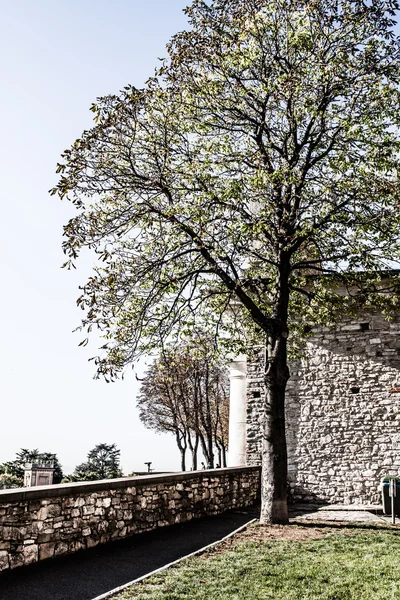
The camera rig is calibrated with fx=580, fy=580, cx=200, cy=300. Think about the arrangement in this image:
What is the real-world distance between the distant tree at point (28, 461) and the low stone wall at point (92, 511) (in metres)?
13.5

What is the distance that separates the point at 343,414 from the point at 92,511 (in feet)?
30.9

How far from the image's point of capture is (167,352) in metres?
12.8

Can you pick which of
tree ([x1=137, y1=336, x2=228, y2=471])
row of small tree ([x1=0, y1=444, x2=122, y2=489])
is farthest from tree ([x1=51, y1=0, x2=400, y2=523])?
tree ([x1=137, y1=336, x2=228, y2=471])

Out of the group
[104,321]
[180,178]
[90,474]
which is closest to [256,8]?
[180,178]

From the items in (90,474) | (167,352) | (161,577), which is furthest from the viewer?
(90,474)

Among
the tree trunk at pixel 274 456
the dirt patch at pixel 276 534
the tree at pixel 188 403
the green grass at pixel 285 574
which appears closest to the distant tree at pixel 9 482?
the tree at pixel 188 403

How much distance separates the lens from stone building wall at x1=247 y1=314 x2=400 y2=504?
1581 cm

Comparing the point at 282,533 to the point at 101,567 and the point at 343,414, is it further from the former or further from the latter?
the point at 343,414

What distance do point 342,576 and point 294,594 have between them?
3.45 feet

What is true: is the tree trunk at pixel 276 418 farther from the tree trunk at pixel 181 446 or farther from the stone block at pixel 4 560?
the tree trunk at pixel 181 446

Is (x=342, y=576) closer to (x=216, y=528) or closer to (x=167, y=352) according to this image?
(x=216, y=528)

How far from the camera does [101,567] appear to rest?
745 centimetres

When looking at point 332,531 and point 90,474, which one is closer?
point 332,531

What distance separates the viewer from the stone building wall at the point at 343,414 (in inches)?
623
